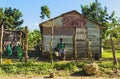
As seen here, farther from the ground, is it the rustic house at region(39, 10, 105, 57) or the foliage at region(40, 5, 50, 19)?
the foliage at region(40, 5, 50, 19)

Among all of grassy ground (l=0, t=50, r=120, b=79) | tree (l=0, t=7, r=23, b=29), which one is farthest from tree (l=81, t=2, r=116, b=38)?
grassy ground (l=0, t=50, r=120, b=79)

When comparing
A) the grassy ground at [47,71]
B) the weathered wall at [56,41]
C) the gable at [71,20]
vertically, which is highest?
the gable at [71,20]

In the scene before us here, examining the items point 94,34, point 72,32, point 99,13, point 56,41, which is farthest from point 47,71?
point 99,13

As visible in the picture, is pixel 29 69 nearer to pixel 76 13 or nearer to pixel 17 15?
pixel 76 13

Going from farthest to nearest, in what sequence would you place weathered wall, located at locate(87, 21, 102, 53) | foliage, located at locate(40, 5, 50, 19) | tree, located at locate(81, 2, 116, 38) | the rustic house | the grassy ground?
foliage, located at locate(40, 5, 50, 19) < tree, located at locate(81, 2, 116, 38) < weathered wall, located at locate(87, 21, 102, 53) < the rustic house < the grassy ground

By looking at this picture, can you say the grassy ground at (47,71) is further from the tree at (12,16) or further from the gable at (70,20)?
the tree at (12,16)

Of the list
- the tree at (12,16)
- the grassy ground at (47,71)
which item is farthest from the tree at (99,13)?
the grassy ground at (47,71)

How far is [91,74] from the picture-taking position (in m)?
14.7

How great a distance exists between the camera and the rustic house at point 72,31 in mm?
23234

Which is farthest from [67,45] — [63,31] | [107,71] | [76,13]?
[107,71]

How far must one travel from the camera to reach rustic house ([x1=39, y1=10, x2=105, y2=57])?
76.2ft

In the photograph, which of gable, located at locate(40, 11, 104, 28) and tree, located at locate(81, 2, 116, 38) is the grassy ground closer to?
gable, located at locate(40, 11, 104, 28)

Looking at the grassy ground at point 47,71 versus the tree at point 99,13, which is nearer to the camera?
the grassy ground at point 47,71

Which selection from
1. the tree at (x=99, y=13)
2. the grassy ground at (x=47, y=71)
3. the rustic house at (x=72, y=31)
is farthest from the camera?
the tree at (x=99, y=13)
